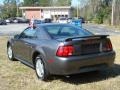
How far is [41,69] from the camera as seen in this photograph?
8.30 metres

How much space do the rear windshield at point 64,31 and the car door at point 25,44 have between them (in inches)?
21.9

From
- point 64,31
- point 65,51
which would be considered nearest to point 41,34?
point 64,31

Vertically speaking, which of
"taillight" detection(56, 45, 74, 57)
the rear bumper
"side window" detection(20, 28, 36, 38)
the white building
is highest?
"side window" detection(20, 28, 36, 38)

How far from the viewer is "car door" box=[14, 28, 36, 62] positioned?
9.11 meters

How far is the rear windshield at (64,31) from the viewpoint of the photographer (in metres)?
8.65

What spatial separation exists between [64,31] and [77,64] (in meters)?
1.63

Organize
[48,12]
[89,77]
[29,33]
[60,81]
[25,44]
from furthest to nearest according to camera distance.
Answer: [48,12] < [29,33] < [25,44] < [89,77] < [60,81]

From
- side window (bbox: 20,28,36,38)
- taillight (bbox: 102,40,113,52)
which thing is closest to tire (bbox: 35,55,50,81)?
side window (bbox: 20,28,36,38)

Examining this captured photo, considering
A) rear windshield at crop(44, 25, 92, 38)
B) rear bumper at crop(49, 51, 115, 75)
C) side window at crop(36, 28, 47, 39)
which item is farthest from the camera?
rear windshield at crop(44, 25, 92, 38)

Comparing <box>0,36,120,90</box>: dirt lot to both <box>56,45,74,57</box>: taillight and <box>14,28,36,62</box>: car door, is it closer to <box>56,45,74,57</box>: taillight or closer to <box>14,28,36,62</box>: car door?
<box>14,28,36,62</box>: car door

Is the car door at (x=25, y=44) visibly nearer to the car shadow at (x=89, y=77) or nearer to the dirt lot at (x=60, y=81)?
the dirt lot at (x=60, y=81)

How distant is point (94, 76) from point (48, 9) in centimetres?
9111

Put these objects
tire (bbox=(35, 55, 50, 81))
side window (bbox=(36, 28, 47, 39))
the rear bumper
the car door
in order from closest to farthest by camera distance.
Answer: the rear bumper < tire (bbox=(35, 55, 50, 81)) < side window (bbox=(36, 28, 47, 39)) < the car door

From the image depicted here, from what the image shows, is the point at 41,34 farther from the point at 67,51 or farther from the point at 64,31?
the point at 67,51
